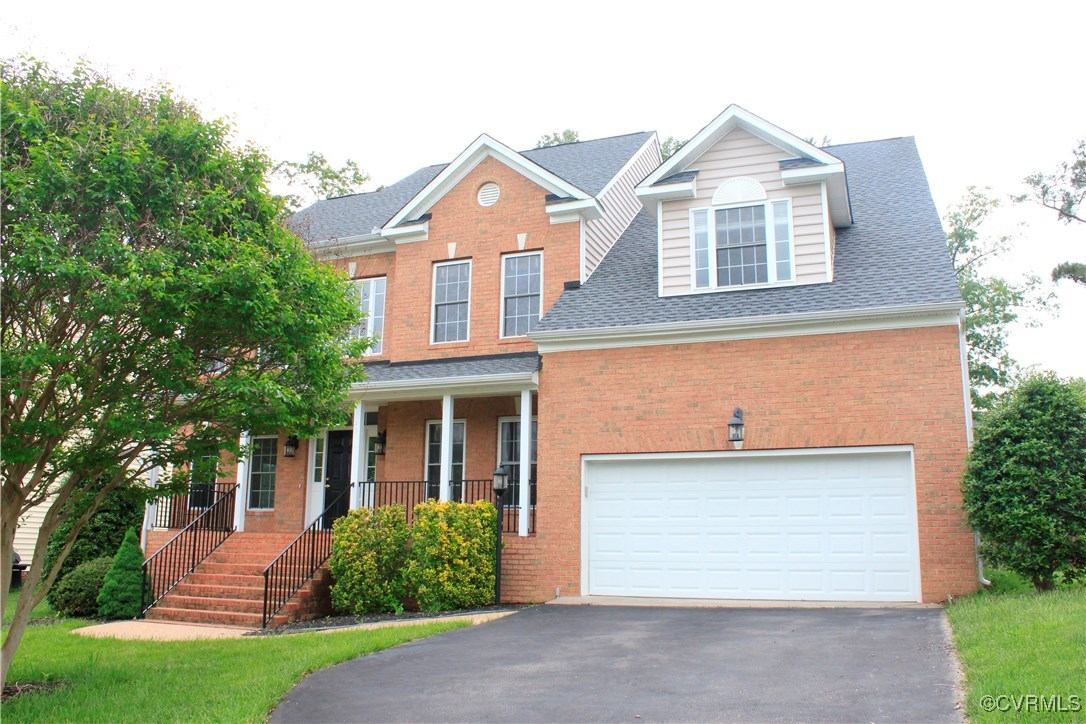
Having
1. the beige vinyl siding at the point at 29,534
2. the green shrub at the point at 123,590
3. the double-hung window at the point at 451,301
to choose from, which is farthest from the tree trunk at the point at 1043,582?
the beige vinyl siding at the point at 29,534

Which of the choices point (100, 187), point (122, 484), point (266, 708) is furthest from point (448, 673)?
point (100, 187)

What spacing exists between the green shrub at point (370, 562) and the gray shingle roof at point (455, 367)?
2.75m

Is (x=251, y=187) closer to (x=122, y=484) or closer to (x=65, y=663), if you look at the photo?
(x=122, y=484)

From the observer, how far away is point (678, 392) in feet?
43.8

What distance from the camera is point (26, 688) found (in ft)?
26.6

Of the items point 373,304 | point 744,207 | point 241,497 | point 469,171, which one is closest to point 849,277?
point 744,207

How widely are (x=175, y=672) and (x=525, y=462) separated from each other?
22.0 feet

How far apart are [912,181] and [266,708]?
14.7 metres

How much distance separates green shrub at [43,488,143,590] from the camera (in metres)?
17.4

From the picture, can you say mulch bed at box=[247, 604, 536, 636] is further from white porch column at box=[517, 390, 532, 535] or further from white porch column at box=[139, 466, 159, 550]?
white porch column at box=[139, 466, 159, 550]

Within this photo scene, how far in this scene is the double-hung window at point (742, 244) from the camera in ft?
46.1

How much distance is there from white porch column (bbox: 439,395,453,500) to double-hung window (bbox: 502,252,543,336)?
1.92m

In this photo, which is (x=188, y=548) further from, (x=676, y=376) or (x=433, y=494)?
(x=676, y=376)

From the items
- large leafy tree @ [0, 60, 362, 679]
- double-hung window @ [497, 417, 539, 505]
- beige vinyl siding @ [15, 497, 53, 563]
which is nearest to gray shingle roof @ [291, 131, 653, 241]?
double-hung window @ [497, 417, 539, 505]
